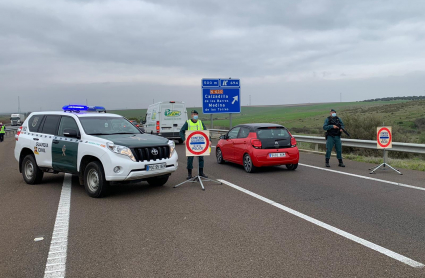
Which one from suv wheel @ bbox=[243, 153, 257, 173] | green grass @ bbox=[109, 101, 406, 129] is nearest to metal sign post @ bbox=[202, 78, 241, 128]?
suv wheel @ bbox=[243, 153, 257, 173]

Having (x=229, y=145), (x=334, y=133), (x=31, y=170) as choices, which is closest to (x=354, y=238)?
(x=229, y=145)

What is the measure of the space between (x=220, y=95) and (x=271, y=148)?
38.6 ft

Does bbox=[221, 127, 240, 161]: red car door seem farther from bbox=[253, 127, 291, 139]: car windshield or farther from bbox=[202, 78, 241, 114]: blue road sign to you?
bbox=[202, 78, 241, 114]: blue road sign

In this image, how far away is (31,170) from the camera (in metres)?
9.01

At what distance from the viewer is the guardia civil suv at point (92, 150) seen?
23.3 feet

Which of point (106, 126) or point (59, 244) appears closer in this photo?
point (59, 244)

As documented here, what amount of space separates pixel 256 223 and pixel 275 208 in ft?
3.34

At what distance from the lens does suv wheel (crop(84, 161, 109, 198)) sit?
7129 mm

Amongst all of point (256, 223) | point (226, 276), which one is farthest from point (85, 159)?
point (226, 276)

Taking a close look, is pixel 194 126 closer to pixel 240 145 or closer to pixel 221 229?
pixel 240 145

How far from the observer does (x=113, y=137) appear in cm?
760

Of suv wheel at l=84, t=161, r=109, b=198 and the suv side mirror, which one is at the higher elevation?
the suv side mirror

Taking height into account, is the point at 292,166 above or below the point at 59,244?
above

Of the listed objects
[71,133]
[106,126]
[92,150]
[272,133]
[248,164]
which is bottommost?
[248,164]
